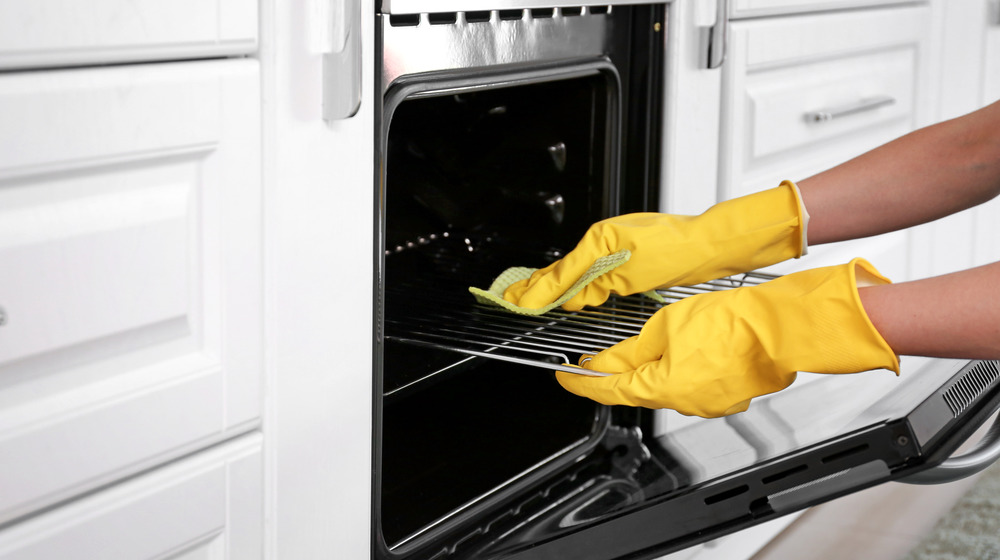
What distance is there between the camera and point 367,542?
100cm

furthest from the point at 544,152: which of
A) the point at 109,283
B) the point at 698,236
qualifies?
the point at 109,283

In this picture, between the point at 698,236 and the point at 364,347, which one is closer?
the point at 364,347

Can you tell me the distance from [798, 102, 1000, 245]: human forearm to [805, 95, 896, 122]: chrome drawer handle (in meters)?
0.44

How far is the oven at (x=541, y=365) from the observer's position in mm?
961

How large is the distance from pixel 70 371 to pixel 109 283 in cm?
7

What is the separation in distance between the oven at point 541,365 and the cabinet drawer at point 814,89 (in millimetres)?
189

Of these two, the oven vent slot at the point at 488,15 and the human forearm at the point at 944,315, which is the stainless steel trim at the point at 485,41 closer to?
the oven vent slot at the point at 488,15

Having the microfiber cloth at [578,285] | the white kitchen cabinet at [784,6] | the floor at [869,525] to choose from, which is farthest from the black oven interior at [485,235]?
the floor at [869,525]

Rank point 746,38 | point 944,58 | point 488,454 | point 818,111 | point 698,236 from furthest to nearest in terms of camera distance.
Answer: point 944,58 < point 818,111 < point 746,38 < point 488,454 < point 698,236

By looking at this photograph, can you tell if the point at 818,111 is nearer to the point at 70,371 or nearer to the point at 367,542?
the point at 367,542

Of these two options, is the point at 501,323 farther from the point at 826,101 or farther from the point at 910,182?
the point at 826,101

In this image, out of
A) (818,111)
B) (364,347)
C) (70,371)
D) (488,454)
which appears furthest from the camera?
(818,111)

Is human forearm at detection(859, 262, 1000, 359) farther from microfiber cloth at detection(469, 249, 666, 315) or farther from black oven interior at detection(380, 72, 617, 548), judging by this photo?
black oven interior at detection(380, 72, 617, 548)

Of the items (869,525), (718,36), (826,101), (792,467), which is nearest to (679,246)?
(792,467)
